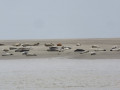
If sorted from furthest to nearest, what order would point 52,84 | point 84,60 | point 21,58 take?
point 21,58, point 84,60, point 52,84

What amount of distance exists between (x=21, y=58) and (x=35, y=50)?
2314mm

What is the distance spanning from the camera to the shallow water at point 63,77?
1012cm

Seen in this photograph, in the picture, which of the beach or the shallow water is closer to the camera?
the shallow water

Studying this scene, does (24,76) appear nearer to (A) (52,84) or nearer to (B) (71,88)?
(A) (52,84)

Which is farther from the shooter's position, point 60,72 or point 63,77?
point 60,72

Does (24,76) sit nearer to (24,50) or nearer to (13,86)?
(13,86)

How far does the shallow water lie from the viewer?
1012 centimetres

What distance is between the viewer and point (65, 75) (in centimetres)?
1228

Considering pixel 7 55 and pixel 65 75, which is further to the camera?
pixel 7 55

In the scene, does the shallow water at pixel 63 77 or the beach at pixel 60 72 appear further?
the beach at pixel 60 72

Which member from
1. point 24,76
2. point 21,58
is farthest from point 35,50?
point 24,76

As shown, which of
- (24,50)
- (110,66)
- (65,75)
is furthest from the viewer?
(24,50)

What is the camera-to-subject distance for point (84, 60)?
17.5 meters

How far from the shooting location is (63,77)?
11828 millimetres
